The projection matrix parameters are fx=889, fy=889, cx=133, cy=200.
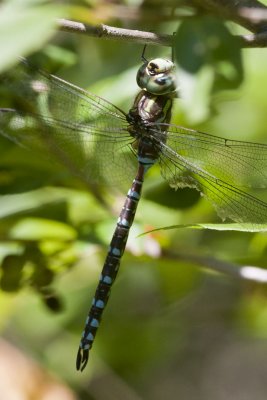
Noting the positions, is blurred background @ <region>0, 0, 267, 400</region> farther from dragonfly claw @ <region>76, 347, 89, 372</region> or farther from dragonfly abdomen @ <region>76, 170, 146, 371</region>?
dragonfly claw @ <region>76, 347, 89, 372</region>

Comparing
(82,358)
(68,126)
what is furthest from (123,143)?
(82,358)

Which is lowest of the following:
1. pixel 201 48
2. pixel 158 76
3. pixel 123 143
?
pixel 123 143

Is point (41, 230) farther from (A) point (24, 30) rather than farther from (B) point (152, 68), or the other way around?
(A) point (24, 30)

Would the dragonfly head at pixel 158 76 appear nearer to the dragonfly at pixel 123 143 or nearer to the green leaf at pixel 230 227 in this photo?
the dragonfly at pixel 123 143

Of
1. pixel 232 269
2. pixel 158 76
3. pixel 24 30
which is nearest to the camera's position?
pixel 24 30

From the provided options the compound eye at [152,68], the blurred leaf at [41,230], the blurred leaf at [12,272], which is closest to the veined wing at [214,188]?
the compound eye at [152,68]

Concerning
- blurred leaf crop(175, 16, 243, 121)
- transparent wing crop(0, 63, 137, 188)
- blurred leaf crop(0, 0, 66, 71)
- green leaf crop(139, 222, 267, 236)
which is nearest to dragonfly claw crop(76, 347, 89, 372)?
transparent wing crop(0, 63, 137, 188)
